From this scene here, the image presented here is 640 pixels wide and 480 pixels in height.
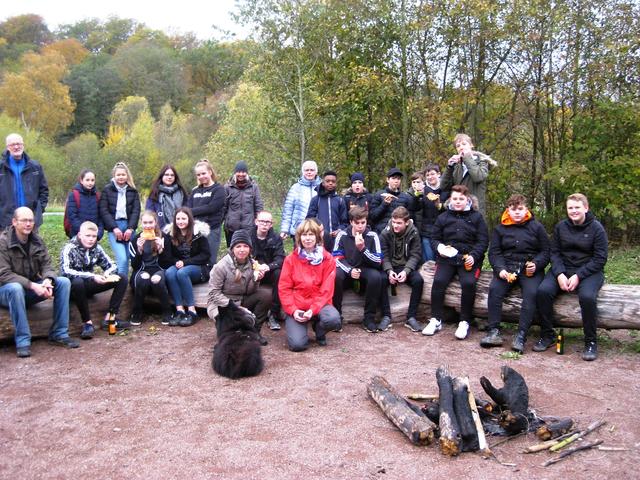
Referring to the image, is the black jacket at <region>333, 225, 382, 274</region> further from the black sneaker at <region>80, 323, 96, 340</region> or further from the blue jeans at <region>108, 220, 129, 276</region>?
the black sneaker at <region>80, 323, 96, 340</region>

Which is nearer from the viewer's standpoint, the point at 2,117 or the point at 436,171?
the point at 436,171

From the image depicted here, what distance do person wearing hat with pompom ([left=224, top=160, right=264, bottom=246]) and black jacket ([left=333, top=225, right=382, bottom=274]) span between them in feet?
4.68

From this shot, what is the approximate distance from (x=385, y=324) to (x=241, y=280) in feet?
5.74

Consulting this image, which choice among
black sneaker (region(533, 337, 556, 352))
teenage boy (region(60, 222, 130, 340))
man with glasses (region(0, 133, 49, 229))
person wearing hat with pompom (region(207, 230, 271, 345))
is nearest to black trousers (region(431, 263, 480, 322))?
black sneaker (region(533, 337, 556, 352))

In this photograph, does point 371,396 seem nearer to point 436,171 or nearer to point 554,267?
point 554,267

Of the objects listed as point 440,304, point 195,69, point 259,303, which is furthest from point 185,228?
point 195,69

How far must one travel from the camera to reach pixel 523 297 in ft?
19.8

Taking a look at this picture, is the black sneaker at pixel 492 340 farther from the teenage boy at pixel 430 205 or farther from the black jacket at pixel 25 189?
the black jacket at pixel 25 189

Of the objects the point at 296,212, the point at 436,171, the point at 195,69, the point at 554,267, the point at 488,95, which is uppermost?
the point at 195,69

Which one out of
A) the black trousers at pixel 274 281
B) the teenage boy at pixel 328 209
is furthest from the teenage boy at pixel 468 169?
the black trousers at pixel 274 281

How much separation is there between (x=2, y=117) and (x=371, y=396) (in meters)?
44.8

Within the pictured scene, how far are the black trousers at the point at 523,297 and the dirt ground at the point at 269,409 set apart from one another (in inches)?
13.7

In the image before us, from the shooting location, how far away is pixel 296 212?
7.79 metres

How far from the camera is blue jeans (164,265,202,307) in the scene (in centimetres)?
679
